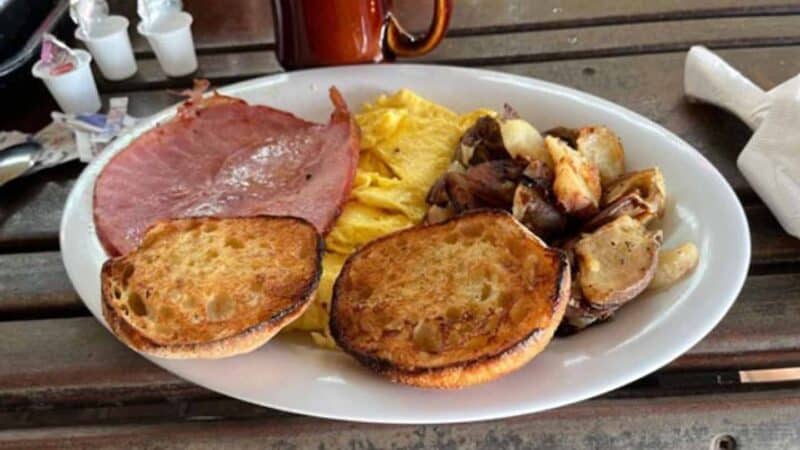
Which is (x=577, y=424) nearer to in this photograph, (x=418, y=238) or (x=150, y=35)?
(x=418, y=238)

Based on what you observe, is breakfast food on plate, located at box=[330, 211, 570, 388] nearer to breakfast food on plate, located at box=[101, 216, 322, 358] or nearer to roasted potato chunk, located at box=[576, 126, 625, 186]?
breakfast food on plate, located at box=[101, 216, 322, 358]

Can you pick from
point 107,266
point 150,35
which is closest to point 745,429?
point 107,266

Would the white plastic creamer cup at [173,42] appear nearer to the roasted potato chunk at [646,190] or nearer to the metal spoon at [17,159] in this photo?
the metal spoon at [17,159]

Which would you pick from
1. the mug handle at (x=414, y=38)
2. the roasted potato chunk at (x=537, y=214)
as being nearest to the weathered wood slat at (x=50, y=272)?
the roasted potato chunk at (x=537, y=214)

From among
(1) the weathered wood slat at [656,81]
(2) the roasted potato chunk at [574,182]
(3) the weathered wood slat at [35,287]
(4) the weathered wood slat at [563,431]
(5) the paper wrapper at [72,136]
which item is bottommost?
(4) the weathered wood slat at [563,431]

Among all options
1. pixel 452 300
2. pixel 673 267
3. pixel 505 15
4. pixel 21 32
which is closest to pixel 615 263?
pixel 673 267

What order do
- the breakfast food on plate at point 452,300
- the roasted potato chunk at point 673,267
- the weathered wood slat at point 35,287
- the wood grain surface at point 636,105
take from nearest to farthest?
the breakfast food on plate at point 452,300 < the roasted potato chunk at point 673,267 < the weathered wood slat at point 35,287 < the wood grain surface at point 636,105

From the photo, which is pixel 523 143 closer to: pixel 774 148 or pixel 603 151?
pixel 603 151
